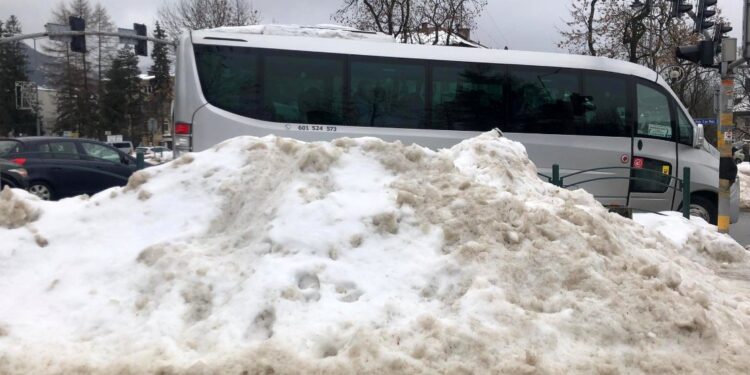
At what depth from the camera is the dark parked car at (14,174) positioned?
13.6 m

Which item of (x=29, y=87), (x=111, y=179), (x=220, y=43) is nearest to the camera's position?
(x=220, y=43)

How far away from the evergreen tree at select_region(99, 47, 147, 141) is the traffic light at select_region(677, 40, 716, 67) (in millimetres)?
64017

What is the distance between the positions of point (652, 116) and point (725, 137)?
241 cm

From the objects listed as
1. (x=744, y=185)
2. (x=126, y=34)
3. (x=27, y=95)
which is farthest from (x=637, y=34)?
(x=27, y=95)

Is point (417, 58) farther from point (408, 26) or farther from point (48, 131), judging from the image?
point (48, 131)

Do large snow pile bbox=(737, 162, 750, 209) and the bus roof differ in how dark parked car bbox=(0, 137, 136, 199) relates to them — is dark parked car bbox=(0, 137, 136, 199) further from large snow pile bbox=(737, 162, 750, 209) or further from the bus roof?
large snow pile bbox=(737, 162, 750, 209)

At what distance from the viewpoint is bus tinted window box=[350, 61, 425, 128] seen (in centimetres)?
1172

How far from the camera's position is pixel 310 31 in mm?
12461

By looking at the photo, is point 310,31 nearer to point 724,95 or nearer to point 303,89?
point 303,89

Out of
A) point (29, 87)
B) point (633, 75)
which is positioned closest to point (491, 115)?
point (633, 75)

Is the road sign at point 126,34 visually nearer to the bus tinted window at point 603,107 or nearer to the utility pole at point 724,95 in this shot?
the bus tinted window at point 603,107

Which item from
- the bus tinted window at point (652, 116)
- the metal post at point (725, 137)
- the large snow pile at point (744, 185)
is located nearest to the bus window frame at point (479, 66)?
the bus tinted window at point (652, 116)

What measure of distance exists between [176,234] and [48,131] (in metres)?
74.9

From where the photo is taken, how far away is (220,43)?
1138 centimetres
